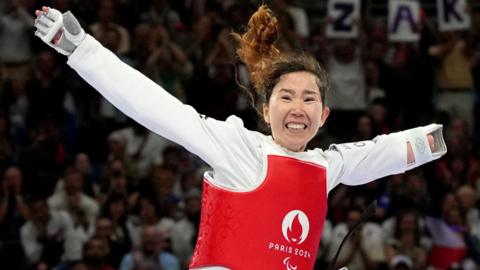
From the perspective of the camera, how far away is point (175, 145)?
34.1 ft

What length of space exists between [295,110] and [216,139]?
0.34 metres

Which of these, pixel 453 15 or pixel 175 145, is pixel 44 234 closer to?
pixel 175 145

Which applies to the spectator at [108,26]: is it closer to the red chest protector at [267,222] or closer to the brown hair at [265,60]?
the brown hair at [265,60]

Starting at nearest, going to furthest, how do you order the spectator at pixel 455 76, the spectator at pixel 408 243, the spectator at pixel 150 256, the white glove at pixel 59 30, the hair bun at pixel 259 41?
the white glove at pixel 59 30 → the hair bun at pixel 259 41 → the spectator at pixel 150 256 → the spectator at pixel 408 243 → the spectator at pixel 455 76

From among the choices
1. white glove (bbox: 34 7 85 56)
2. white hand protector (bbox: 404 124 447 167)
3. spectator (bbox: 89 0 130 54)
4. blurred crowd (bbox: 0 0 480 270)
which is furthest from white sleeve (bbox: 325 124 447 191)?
spectator (bbox: 89 0 130 54)

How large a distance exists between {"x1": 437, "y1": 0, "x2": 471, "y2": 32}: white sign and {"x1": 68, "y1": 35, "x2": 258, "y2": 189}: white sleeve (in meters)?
7.12

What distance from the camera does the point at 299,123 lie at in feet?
15.3

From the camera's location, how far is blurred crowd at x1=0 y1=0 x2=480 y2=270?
947cm

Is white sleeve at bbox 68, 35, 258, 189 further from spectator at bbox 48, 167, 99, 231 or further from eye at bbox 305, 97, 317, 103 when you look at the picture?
spectator at bbox 48, 167, 99, 231

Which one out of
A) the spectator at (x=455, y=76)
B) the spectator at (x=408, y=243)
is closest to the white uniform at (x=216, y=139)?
the spectator at (x=408, y=243)

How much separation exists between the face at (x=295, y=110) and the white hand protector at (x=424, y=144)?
48cm

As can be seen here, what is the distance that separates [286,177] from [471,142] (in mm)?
6775

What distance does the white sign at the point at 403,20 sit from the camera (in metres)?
11.3

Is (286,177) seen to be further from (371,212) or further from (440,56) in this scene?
(440,56)
